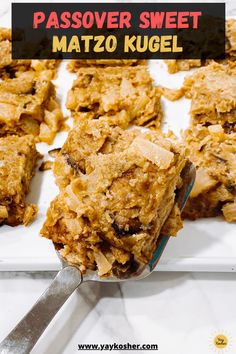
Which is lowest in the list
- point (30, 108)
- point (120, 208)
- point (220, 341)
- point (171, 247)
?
point (220, 341)

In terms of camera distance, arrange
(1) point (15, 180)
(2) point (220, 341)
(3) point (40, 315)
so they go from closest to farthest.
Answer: (3) point (40, 315) < (2) point (220, 341) < (1) point (15, 180)

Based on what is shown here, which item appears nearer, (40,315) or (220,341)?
(40,315)

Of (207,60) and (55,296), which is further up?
(207,60)

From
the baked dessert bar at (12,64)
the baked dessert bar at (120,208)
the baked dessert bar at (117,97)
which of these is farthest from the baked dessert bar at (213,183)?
the baked dessert bar at (12,64)

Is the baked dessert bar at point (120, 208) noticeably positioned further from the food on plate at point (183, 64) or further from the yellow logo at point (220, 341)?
the food on plate at point (183, 64)

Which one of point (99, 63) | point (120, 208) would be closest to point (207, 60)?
point (99, 63)

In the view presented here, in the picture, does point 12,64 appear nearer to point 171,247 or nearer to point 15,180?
point 15,180

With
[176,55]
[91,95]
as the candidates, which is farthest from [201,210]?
[176,55]
